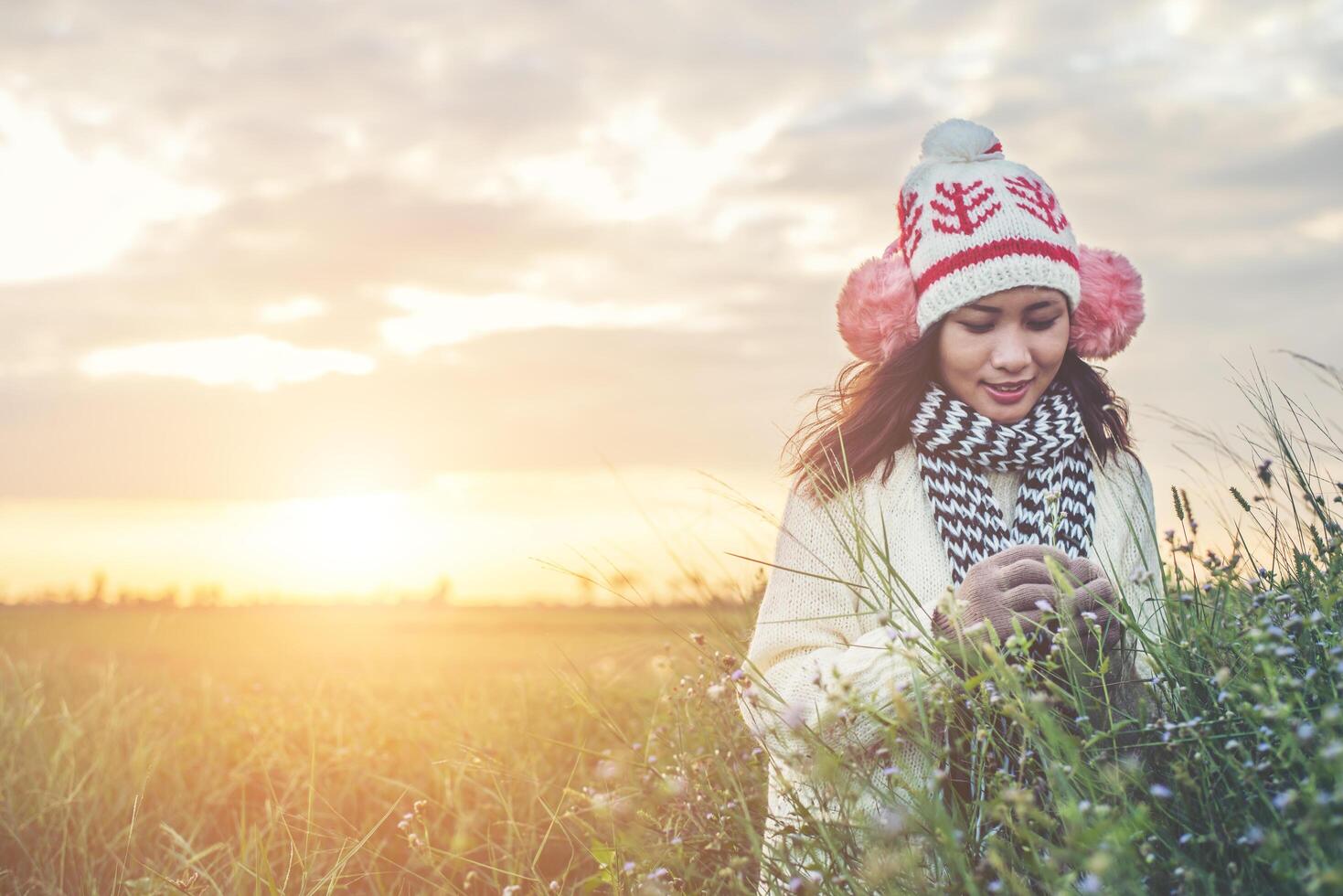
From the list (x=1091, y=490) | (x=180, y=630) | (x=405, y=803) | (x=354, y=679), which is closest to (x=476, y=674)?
(x=354, y=679)

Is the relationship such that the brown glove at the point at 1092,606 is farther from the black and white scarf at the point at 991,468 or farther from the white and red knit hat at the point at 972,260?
the white and red knit hat at the point at 972,260

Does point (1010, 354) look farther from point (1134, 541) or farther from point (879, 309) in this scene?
point (1134, 541)

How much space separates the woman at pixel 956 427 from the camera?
320 cm

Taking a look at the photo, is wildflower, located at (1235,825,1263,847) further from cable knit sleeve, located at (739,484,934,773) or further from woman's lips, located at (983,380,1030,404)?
woman's lips, located at (983,380,1030,404)

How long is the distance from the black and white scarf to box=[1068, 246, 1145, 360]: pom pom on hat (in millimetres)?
429

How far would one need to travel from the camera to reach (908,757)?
2.95m

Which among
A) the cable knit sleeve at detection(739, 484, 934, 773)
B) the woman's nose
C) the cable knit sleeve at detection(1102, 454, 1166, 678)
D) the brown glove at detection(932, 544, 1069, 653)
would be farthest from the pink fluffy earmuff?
the brown glove at detection(932, 544, 1069, 653)

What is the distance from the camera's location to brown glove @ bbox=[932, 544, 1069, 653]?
7.99ft

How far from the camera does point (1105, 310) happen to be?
3736 millimetres

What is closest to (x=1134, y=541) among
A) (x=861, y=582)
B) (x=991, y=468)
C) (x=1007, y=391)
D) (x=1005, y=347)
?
(x=991, y=468)

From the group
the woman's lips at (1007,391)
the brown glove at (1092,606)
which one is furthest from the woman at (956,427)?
the brown glove at (1092,606)

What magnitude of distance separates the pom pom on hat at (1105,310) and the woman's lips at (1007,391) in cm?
50

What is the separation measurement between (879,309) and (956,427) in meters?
0.51

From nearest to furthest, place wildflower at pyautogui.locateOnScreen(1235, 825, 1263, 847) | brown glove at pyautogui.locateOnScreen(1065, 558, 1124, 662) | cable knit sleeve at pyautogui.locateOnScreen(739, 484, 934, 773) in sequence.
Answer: wildflower at pyautogui.locateOnScreen(1235, 825, 1263, 847), brown glove at pyautogui.locateOnScreen(1065, 558, 1124, 662), cable knit sleeve at pyautogui.locateOnScreen(739, 484, 934, 773)
